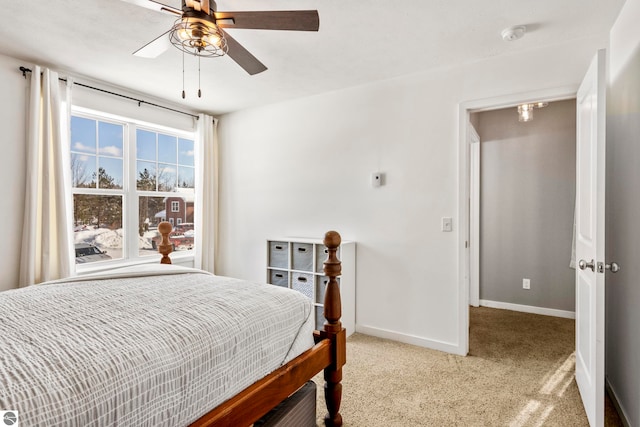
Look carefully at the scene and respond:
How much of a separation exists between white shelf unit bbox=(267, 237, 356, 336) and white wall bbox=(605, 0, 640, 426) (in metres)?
1.87

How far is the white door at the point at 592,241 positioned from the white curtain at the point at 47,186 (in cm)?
367

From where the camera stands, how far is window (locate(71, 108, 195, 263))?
3275mm

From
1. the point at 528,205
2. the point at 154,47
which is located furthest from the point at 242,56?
the point at 528,205

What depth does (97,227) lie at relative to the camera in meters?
3.38

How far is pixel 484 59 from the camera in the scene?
2.70 metres

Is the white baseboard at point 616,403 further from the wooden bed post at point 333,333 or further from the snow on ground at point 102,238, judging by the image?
the snow on ground at point 102,238

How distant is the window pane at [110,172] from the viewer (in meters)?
3.41

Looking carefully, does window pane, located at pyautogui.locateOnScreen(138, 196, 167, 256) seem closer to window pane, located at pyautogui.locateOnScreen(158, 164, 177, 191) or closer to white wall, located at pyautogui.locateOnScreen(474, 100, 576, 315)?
window pane, located at pyautogui.locateOnScreen(158, 164, 177, 191)

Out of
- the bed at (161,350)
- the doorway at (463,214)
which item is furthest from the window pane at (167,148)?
the doorway at (463,214)

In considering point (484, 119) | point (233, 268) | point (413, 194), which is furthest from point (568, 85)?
point (233, 268)

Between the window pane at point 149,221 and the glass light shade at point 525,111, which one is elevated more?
the glass light shade at point 525,111

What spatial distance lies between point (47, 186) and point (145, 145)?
3.74ft

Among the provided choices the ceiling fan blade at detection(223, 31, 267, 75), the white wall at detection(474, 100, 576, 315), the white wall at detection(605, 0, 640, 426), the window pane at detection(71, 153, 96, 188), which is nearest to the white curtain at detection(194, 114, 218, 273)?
the window pane at detection(71, 153, 96, 188)

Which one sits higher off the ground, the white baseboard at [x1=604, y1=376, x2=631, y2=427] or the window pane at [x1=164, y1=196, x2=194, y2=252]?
the window pane at [x1=164, y1=196, x2=194, y2=252]
